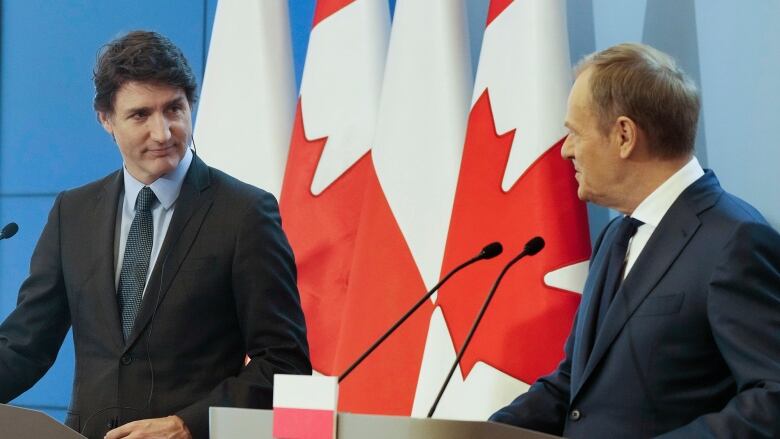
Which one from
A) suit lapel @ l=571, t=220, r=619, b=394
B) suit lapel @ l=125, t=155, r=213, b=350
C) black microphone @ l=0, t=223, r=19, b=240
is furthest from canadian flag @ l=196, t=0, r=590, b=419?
black microphone @ l=0, t=223, r=19, b=240

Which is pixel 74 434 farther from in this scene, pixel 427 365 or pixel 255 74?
pixel 255 74

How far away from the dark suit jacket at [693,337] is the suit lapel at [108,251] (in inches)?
39.4

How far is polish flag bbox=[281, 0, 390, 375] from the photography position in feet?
11.2

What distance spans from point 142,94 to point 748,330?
4.60 ft

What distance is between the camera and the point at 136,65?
2482 millimetres

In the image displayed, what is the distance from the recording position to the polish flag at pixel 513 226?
117 inches

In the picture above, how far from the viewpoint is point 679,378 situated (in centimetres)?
207

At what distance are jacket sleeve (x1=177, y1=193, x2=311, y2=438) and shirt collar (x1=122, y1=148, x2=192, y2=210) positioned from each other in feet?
0.62

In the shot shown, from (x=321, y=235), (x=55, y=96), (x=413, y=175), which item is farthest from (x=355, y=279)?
(x=55, y=96)

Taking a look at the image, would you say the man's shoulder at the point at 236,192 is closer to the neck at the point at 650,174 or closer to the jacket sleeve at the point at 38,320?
the jacket sleeve at the point at 38,320

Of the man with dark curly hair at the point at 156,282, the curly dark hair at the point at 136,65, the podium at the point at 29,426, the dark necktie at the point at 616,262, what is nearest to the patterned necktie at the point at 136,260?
the man with dark curly hair at the point at 156,282

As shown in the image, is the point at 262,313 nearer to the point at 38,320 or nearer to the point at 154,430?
the point at 154,430

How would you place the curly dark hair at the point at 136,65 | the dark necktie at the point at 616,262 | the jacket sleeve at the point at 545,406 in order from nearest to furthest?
the dark necktie at the point at 616,262 < the jacket sleeve at the point at 545,406 < the curly dark hair at the point at 136,65

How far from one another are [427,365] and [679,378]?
44.9 inches
